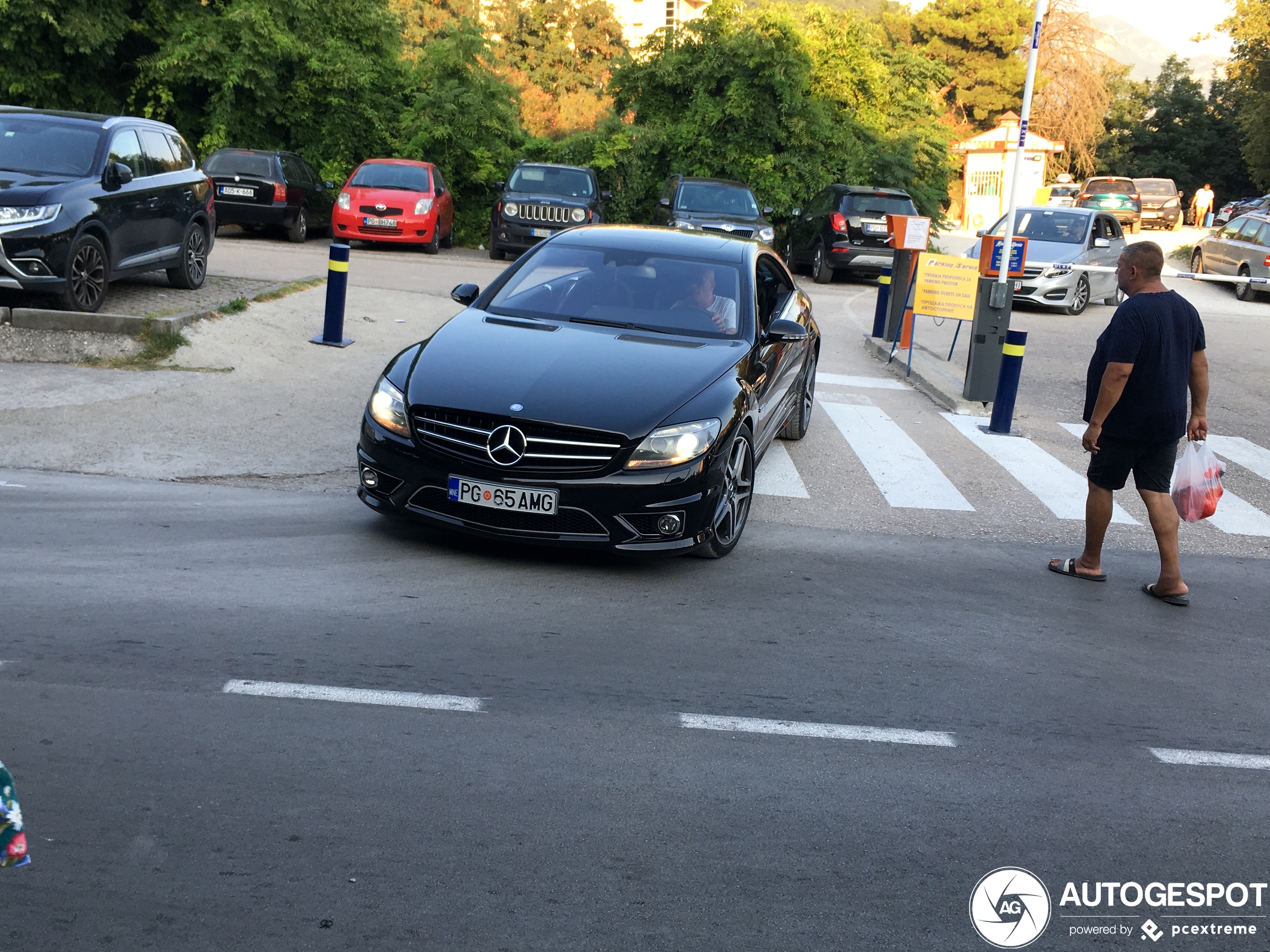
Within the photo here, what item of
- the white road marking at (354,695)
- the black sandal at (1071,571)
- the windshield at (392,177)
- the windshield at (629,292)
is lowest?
the white road marking at (354,695)

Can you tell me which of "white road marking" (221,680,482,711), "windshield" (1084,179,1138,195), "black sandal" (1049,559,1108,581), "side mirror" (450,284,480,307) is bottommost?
"white road marking" (221,680,482,711)

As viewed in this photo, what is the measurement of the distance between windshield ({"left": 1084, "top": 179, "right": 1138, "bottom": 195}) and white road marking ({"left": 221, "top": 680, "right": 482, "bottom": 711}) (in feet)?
164

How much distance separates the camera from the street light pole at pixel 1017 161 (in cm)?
1211

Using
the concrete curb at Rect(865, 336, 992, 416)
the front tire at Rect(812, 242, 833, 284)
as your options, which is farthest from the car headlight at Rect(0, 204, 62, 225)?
the front tire at Rect(812, 242, 833, 284)

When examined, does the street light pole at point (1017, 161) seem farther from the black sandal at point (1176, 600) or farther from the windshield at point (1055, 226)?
the windshield at point (1055, 226)

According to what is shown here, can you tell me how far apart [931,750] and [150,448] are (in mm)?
5912

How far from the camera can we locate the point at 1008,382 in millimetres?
11164

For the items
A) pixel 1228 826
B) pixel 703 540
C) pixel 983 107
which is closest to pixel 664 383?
pixel 703 540

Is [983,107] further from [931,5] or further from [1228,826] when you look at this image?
[1228,826]

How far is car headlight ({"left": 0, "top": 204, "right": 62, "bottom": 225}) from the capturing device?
417 inches

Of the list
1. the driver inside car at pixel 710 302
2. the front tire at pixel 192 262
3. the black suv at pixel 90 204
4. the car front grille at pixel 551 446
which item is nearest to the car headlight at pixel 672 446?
the car front grille at pixel 551 446

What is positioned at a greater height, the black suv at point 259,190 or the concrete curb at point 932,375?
the black suv at point 259,190

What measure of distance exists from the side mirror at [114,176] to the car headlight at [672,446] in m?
7.59

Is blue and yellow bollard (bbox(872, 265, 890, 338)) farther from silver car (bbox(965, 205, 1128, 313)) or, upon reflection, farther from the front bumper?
the front bumper
